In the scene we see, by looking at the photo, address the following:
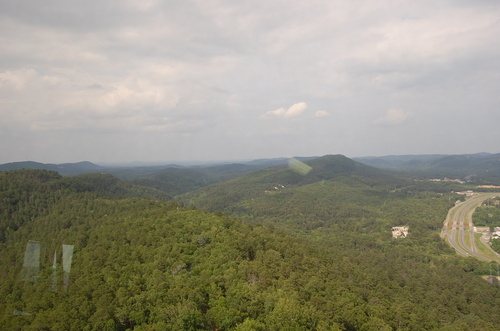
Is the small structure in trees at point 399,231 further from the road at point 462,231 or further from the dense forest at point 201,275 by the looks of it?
the road at point 462,231

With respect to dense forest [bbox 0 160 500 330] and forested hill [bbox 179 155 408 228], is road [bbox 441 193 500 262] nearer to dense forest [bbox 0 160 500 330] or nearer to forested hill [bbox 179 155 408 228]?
dense forest [bbox 0 160 500 330]

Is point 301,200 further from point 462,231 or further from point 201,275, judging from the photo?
point 201,275

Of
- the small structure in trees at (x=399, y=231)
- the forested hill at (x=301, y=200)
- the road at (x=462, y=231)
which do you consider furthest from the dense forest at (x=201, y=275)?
the forested hill at (x=301, y=200)

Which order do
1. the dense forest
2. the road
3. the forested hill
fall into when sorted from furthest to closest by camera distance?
the forested hill, the road, the dense forest

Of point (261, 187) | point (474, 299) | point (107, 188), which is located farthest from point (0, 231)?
point (261, 187)

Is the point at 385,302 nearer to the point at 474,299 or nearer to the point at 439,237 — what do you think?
the point at 474,299

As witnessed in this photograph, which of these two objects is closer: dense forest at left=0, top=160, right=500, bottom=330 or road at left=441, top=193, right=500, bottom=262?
dense forest at left=0, top=160, right=500, bottom=330

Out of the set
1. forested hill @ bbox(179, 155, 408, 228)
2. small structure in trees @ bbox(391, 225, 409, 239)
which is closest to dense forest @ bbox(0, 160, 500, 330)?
small structure in trees @ bbox(391, 225, 409, 239)

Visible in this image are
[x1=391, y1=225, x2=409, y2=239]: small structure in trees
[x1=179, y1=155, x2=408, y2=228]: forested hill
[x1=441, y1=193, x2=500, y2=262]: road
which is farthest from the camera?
[x1=179, y1=155, x2=408, y2=228]: forested hill
